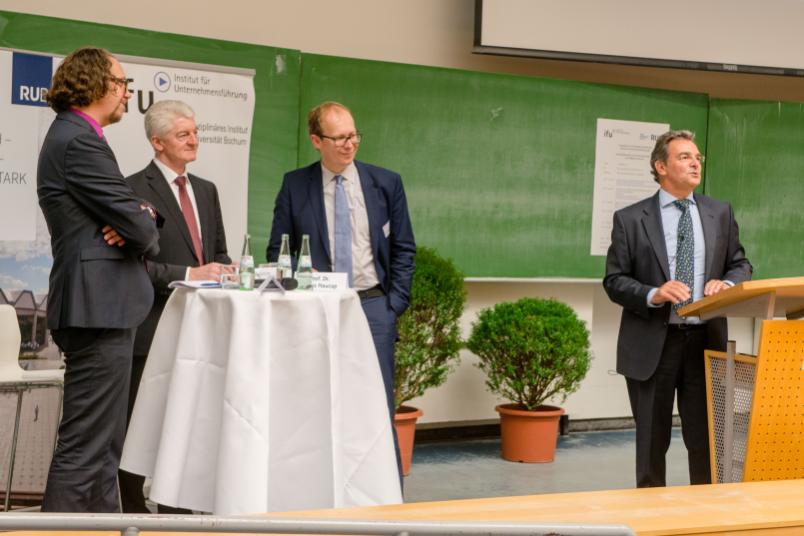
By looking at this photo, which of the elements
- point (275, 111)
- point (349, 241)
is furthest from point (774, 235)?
point (349, 241)

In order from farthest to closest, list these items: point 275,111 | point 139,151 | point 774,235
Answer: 1. point 774,235
2. point 275,111
3. point 139,151

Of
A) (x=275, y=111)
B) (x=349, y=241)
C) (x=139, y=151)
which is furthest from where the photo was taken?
(x=275, y=111)

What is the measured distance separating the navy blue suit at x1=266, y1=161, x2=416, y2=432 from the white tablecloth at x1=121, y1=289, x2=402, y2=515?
2.71ft

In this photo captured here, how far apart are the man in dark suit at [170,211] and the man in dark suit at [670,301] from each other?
1.73 m

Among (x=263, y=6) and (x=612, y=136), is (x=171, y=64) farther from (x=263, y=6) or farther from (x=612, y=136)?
(x=612, y=136)

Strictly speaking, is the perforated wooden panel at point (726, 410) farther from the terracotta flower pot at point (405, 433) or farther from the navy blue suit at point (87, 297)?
the terracotta flower pot at point (405, 433)

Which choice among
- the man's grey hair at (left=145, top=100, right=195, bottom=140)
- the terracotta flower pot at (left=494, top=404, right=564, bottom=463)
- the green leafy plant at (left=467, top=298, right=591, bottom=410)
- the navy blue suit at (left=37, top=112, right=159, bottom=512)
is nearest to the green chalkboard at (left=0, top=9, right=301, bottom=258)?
the man's grey hair at (left=145, top=100, right=195, bottom=140)

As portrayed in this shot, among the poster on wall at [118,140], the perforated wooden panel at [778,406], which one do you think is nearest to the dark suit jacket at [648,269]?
the perforated wooden panel at [778,406]

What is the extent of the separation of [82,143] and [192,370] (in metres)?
0.89

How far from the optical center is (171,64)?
18.9ft

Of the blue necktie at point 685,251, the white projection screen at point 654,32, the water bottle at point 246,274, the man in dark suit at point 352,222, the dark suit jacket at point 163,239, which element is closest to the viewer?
the water bottle at point 246,274

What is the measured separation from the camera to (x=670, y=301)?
4137 mm

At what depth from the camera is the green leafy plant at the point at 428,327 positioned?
6125 millimetres

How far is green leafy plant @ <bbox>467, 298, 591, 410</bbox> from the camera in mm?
6465
